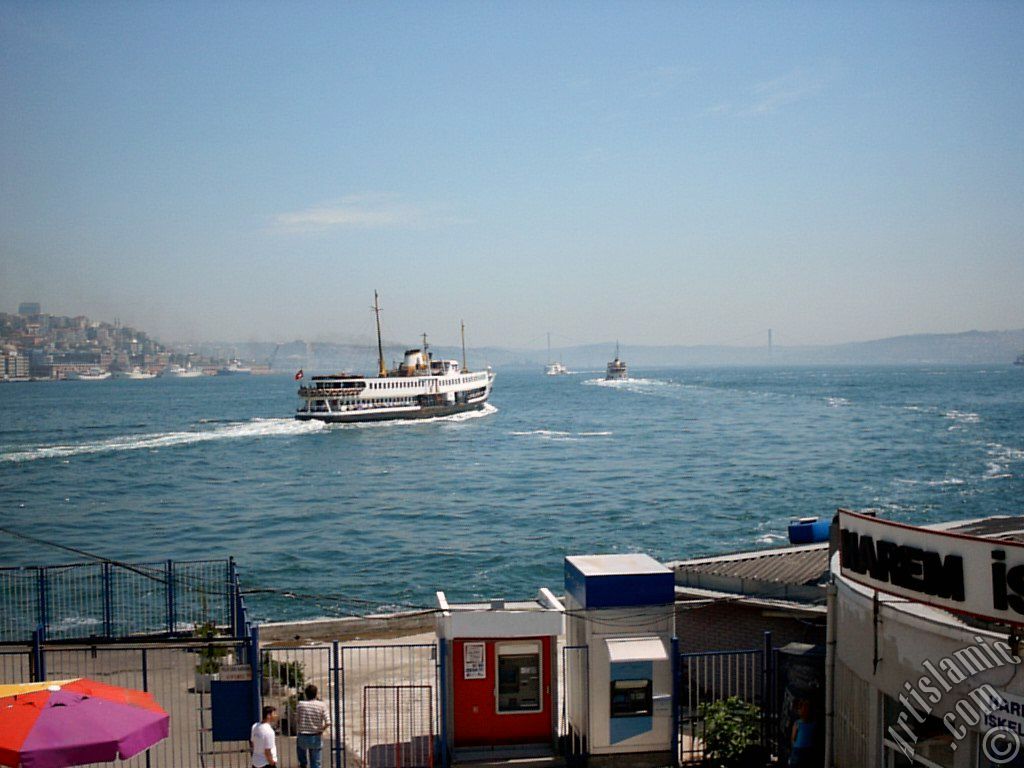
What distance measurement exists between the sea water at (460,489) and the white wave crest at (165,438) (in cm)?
37

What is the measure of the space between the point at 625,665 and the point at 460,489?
4787 centimetres

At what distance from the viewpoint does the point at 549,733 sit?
11.9 meters

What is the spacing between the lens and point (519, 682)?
1177 centimetres

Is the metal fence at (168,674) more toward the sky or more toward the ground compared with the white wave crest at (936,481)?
more toward the sky

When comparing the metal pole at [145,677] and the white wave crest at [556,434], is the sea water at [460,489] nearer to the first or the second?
the white wave crest at [556,434]

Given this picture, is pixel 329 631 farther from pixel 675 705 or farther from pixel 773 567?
pixel 675 705

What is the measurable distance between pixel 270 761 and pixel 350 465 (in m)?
61.9

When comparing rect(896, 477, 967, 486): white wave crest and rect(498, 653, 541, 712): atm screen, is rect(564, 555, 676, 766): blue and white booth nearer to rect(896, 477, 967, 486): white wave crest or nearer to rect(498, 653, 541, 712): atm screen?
rect(498, 653, 541, 712): atm screen

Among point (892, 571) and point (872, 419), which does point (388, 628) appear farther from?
point (872, 419)

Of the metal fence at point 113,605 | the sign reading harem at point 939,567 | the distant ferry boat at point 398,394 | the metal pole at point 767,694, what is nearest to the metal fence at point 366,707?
the metal pole at point 767,694

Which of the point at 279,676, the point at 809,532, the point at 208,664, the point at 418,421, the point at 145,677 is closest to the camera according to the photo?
the point at 145,677

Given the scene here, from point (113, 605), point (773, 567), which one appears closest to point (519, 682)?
point (773, 567)

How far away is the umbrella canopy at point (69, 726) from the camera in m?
7.55

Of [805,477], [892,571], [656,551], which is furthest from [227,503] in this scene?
[892,571]
